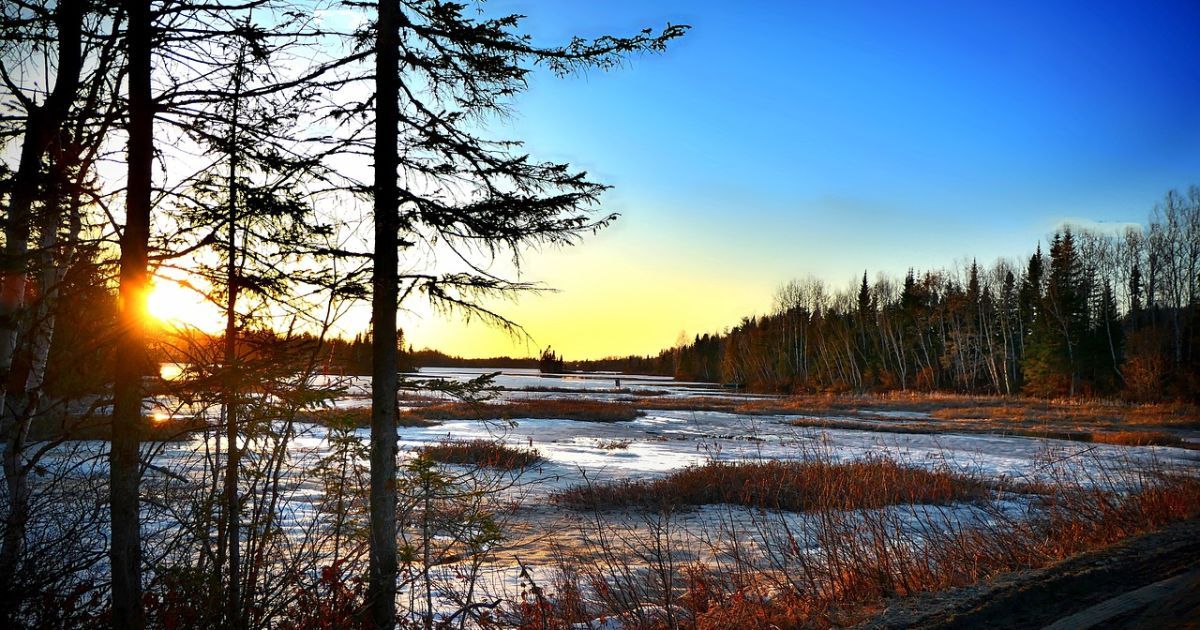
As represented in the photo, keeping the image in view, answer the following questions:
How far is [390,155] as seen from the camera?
6.98 meters

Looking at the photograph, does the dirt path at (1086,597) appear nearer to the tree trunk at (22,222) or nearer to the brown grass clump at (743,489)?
the tree trunk at (22,222)

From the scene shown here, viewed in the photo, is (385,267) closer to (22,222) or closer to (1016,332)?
(22,222)

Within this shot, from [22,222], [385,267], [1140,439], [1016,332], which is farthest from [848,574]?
[1016,332]

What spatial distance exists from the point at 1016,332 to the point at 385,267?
62.9 meters

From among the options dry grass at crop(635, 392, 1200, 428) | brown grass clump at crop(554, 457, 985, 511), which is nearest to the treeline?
dry grass at crop(635, 392, 1200, 428)

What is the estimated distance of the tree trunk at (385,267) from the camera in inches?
248

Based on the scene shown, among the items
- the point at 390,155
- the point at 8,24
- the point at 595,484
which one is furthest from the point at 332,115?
the point at 595,484

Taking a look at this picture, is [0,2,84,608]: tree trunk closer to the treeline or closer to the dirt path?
the dirt path

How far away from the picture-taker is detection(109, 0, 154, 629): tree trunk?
336cm

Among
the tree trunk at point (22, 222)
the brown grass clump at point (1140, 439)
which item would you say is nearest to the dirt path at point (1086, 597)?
the tree trunk at point (22, 222)

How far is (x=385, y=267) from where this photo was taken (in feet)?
22.5

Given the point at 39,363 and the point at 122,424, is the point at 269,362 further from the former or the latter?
the point at 39,363

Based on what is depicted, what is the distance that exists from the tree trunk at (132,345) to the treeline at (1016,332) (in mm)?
43792

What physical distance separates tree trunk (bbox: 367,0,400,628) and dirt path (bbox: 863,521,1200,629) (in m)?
4.64
